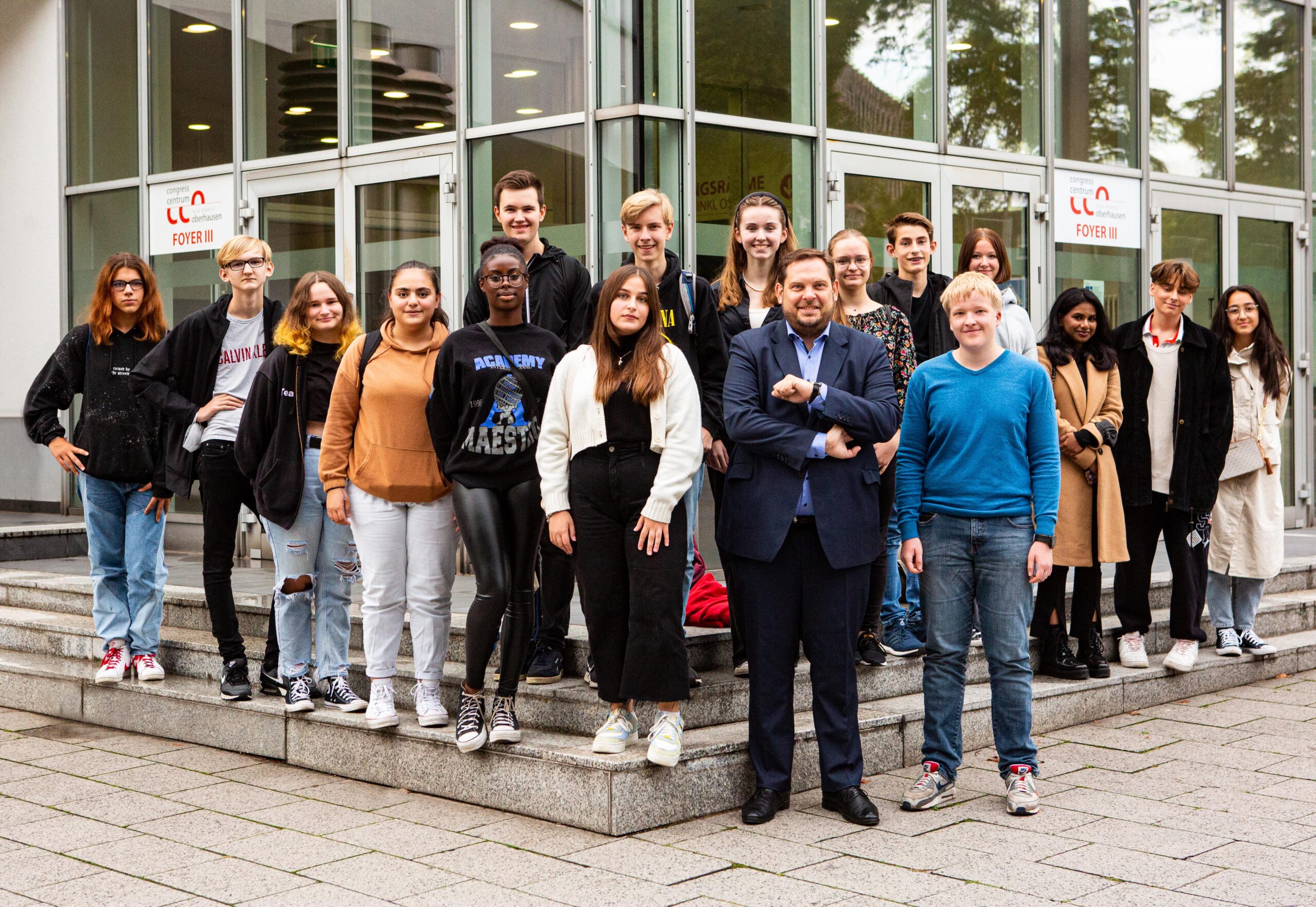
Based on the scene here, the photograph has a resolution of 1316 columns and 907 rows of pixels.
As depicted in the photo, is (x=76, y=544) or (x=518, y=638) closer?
(x=518, y=638)

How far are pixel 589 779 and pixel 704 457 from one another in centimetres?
160

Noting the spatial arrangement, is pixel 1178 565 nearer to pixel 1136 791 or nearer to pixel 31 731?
pixel 1136 791

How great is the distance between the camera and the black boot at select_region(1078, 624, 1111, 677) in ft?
22.7

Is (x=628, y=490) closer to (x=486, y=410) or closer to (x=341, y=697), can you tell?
(x=486, y=410)

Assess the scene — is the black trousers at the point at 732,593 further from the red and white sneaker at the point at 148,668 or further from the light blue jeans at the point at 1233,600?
the light blue jeans at the point at 1233,600

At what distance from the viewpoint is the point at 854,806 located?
506 centimetres

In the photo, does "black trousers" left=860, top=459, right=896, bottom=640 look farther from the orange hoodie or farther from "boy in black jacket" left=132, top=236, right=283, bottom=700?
"boy in black jacket" left=132, top=236, right=283, bottom=700

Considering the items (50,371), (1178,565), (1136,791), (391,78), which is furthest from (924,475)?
(391,78)

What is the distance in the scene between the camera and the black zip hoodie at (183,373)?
6305 millimetres

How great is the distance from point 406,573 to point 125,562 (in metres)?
2.17

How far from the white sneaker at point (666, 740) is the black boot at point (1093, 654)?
2847mm

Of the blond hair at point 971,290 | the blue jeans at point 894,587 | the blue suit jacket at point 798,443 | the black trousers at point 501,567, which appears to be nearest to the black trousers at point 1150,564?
the blue jeans at point 894,587

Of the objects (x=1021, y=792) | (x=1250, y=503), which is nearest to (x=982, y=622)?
(x=1021, y=792)

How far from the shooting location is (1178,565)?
7270 mm
